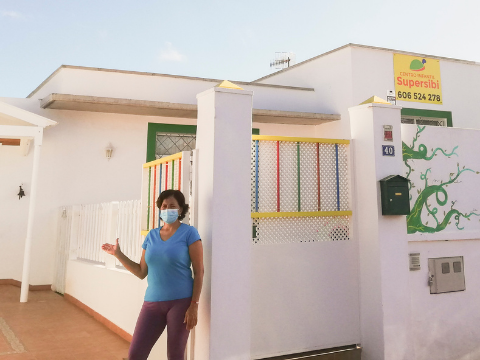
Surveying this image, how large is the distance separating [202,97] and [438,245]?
303 cm

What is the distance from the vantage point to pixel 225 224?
3156 mm

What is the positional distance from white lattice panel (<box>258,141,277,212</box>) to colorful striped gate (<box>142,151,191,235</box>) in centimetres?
72

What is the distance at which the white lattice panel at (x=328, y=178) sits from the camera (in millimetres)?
3980

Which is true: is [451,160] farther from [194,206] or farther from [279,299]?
[194,206]

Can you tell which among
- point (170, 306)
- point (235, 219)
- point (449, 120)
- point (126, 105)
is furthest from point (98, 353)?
point (449, 120)

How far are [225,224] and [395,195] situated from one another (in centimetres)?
182

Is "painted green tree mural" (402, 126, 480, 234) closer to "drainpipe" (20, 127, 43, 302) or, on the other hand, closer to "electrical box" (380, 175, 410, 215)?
"electrical box" (380, 175, 410, 215)

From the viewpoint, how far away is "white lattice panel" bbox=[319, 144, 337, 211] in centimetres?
398

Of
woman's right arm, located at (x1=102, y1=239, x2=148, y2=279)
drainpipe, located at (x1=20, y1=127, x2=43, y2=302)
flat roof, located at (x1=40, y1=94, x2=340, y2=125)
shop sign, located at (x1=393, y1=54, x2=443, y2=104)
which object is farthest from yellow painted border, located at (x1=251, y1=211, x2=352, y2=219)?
shop sign, located at (x1=393, y1=54, x2=443, y2=104)

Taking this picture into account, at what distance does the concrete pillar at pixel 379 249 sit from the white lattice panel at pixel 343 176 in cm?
9

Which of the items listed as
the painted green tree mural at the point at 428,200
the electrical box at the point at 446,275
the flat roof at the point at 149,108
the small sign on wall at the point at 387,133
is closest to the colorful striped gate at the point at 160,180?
the small sign on wall at the point at 387,133

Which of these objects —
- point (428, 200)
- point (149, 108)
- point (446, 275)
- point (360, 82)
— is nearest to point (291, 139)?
point (428, 200)

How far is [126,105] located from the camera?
775 centimetres

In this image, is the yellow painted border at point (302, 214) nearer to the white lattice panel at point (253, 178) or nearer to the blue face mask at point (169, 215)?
the white lattice panel at point (253, 178)
